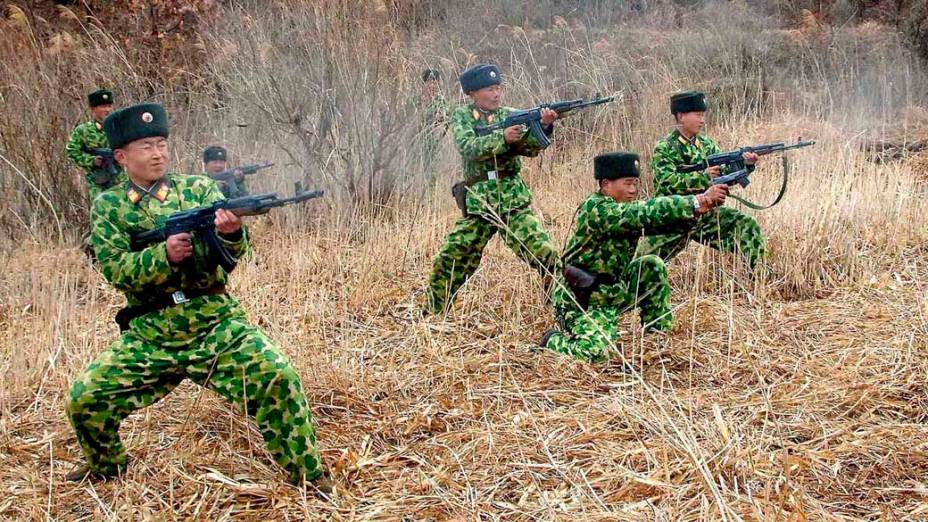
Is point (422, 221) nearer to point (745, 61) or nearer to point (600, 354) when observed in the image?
point (600, 354)

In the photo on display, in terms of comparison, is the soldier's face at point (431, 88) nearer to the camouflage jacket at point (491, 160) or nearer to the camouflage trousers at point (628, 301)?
the camouflage jacket at point (491, 160)

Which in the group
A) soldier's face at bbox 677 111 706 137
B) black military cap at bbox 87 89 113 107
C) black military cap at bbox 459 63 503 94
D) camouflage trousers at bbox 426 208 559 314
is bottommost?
camouflage trousers at bbox 426 208 559 314

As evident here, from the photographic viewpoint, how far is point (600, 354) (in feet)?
12.8

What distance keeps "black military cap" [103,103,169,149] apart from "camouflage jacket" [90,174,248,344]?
16 centimetres

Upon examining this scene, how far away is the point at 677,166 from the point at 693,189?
18 cm

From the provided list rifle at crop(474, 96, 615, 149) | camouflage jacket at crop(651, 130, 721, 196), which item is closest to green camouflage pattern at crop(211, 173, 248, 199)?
rifle at crop(474, 96, 615, 149)

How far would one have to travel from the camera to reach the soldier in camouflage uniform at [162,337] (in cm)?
272

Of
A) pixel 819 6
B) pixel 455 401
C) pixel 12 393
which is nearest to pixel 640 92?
pixel 455 401

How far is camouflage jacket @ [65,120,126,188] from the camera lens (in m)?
6.57

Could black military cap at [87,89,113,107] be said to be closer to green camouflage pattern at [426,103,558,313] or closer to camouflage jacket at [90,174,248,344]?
green camouflage pattern at [426,103,558,313]

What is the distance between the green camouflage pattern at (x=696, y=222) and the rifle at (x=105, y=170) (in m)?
4.08

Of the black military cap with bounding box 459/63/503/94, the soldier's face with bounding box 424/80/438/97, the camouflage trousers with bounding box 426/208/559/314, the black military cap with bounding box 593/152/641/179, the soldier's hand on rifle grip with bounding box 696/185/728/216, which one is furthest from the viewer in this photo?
the soldier's face with bounding box 424/80/438/97

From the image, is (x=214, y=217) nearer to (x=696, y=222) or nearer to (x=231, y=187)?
(x=696, y=222)

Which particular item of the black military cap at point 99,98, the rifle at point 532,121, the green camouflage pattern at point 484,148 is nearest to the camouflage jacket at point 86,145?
the black military cap at point 99,98
